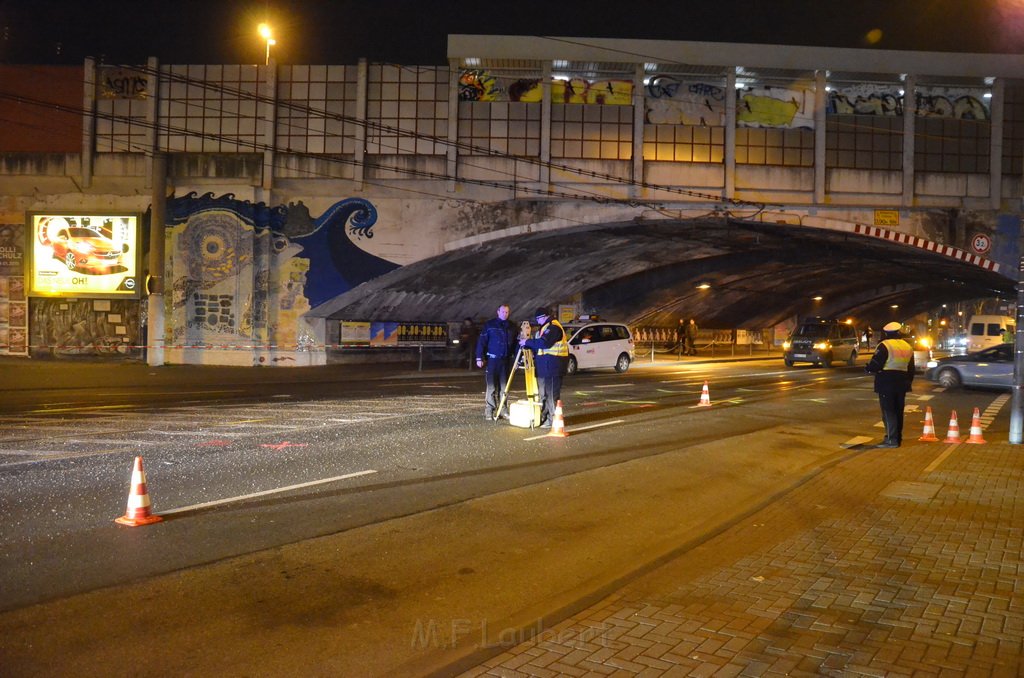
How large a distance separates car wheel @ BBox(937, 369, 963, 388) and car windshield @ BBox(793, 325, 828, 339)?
31.0ft

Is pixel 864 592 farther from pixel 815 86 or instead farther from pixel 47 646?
pixel 815 86

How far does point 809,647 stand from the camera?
178 inches

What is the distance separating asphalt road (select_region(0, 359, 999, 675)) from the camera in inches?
192

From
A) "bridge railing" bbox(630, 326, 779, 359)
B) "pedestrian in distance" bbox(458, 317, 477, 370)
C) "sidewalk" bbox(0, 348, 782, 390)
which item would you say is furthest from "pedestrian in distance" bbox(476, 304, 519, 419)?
"bridge railing" bbox(630, 326, 779, 359)

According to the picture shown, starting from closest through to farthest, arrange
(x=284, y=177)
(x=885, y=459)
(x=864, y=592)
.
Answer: (x=864, y=592) → (x=885, y=459) → (x=284, y=177)

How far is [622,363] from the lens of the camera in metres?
28.9

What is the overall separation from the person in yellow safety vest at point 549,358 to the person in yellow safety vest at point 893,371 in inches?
173

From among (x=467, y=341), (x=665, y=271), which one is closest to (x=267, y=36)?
(x=467, y=341)

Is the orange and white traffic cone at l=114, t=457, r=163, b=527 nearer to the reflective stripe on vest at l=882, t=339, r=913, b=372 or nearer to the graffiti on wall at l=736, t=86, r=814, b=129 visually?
the reflective stripe on vest at l=882, t=339, r=913, b=372

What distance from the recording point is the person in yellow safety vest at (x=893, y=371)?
37.5 feet

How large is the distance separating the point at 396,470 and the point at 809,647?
18.8 feet

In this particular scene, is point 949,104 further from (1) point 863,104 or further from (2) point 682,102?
(2) point 682,102

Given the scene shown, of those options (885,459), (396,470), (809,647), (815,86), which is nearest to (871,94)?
(815,86)

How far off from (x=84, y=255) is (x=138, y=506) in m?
24.9
